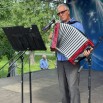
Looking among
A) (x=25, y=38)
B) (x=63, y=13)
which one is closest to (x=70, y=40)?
(x=63, y=13)

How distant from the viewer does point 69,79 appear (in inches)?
181

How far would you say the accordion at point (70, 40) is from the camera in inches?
167

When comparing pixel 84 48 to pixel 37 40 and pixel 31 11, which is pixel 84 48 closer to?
pixel 37 40

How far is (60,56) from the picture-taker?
459cm

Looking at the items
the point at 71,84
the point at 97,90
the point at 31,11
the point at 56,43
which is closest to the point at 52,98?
the point at 97,90

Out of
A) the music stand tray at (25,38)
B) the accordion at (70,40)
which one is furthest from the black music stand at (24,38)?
the accordion at (70,40)

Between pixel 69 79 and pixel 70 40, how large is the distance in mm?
668

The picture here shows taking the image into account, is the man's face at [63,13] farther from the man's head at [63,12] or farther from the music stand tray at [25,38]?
the music stand tray at [25,38]

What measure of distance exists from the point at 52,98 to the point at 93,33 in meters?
4.22

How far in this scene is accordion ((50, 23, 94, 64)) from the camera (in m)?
4.25

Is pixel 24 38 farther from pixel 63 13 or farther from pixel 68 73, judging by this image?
pixel 68 73

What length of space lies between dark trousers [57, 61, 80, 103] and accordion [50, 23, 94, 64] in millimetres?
306

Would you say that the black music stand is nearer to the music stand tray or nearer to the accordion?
the music stand tray

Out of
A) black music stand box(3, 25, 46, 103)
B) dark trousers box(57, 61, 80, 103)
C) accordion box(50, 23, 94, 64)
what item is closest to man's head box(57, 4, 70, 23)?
accordion box(50, 23, 94, 64)
